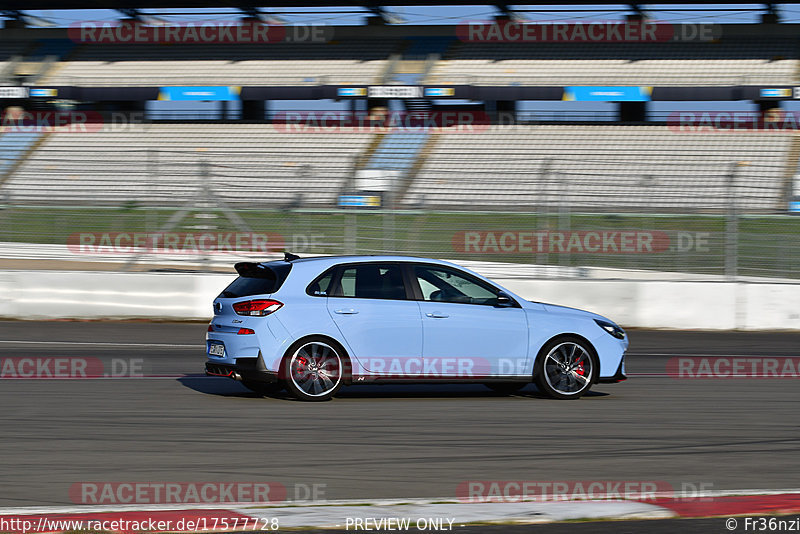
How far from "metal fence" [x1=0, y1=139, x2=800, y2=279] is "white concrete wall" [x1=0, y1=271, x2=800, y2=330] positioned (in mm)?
382

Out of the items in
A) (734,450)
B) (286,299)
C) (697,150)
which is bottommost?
(734,450)

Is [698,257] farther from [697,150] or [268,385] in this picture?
[697,150]

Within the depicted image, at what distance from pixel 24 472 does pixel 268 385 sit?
408cm

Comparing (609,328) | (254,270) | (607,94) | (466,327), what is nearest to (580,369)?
(609,328)

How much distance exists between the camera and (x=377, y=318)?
28.8 feet

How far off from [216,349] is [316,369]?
965mm

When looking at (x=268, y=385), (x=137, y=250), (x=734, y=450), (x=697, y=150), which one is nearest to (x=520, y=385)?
(x=268, y=385)

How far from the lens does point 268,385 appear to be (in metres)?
9.78

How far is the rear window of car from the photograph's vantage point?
8789mm

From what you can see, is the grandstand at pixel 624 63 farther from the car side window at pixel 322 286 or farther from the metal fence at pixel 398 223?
the car side window at pixel 322 286

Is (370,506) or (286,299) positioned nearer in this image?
(370,506)

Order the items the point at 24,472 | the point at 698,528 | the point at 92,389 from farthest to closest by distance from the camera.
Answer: the point at 92,389 → the point at 24,472 → the point at 698,528

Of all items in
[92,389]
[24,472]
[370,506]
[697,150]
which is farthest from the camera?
[697,150]

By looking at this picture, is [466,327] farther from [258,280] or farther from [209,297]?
[209,297]
